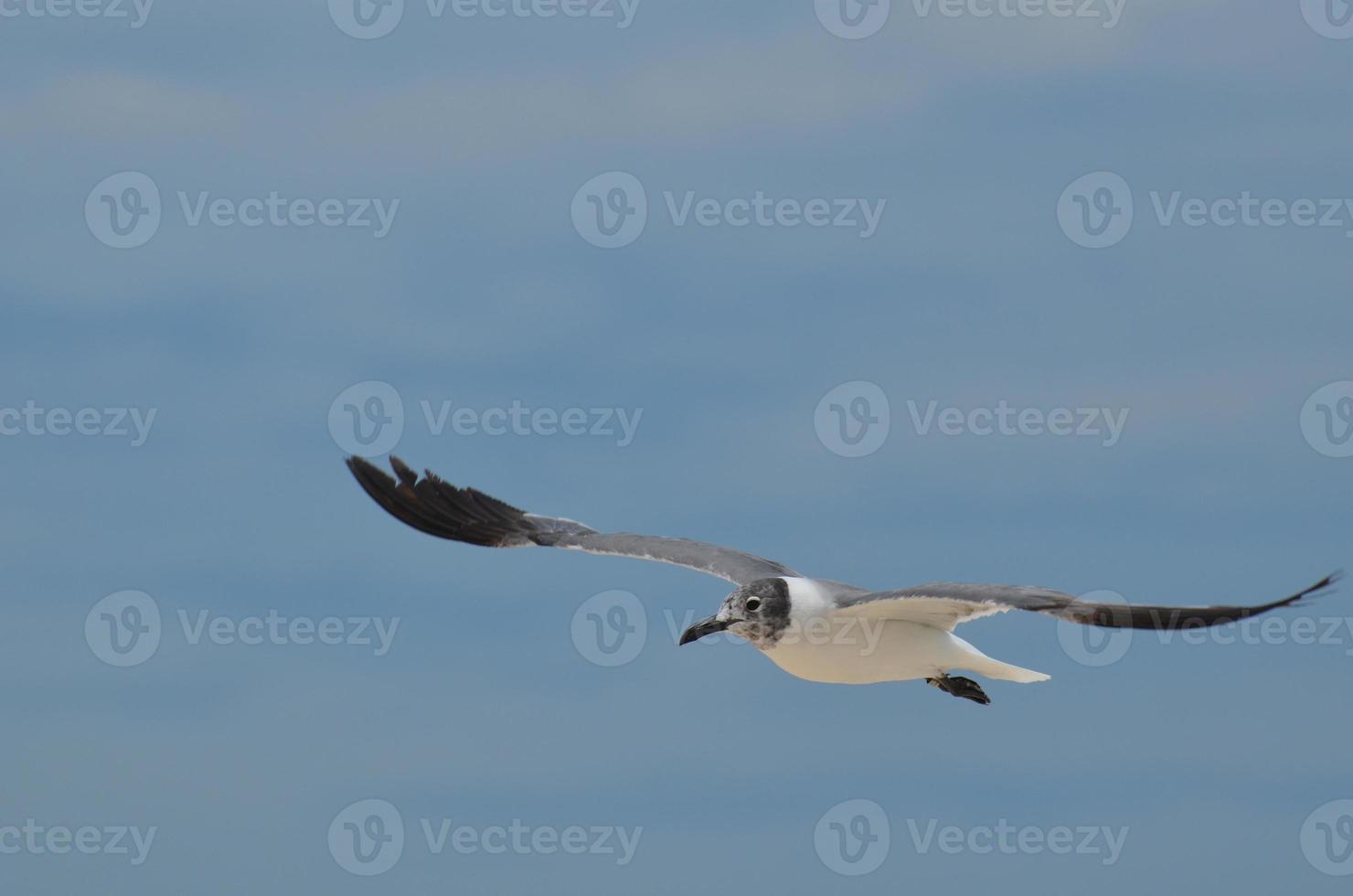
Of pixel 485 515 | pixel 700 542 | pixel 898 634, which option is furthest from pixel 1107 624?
pixel 485 515

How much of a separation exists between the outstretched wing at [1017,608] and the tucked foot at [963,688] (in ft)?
3.17

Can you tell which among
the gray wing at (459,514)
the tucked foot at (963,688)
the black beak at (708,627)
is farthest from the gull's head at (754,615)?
the gray wing at (459,514)

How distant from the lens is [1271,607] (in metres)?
13.3

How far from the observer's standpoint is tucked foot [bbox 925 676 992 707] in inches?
756

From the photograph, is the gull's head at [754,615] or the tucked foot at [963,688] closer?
the gull's head at [754,615]

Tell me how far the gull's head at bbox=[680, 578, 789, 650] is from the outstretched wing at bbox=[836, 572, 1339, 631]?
2.14 ft

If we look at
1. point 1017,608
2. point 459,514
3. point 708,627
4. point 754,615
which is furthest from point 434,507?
point 1017,608

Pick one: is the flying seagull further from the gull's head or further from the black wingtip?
the black wingtip

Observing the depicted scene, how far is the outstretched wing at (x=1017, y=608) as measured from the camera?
1427cm

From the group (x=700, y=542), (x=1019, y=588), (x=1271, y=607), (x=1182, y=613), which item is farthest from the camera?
(x=700, y=542)

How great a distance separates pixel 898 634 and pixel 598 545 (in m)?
4.64

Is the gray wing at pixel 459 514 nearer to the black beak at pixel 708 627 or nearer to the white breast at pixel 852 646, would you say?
the black beak at pixel 708 627

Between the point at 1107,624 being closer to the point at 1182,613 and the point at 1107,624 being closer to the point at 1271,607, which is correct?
the point at 1182,613

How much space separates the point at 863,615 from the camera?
59.1 ft
